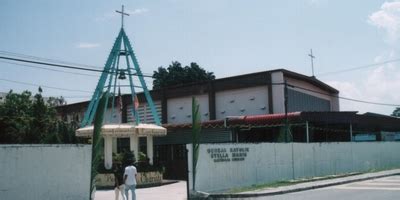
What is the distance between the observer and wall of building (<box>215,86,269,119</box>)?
117 feet

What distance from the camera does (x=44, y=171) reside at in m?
14.4

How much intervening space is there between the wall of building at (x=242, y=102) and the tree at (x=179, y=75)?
26192 mm

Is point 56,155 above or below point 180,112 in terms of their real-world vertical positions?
below

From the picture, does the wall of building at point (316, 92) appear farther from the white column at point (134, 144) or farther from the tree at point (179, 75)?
the tree at point (179, 75)

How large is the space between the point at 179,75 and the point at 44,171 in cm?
5055

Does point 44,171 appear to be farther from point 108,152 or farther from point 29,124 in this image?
point 29,124

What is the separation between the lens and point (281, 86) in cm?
3481

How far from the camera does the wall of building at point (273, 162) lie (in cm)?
2034

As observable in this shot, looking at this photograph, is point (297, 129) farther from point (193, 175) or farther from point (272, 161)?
point (193, 175)

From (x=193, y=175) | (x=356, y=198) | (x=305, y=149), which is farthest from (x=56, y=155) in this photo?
(x=305, y=149)

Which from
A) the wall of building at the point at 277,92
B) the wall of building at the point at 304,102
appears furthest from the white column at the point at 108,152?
the wall of building at the point at 304,102

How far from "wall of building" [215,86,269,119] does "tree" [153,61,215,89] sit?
26192 mm

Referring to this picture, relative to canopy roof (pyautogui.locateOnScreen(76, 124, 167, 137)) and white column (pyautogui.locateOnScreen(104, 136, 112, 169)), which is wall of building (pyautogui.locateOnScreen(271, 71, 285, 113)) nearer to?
canopy roof (pyautogui.locateOnScreen(76, 124, 167, 137))

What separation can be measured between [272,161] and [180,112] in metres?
17.4
